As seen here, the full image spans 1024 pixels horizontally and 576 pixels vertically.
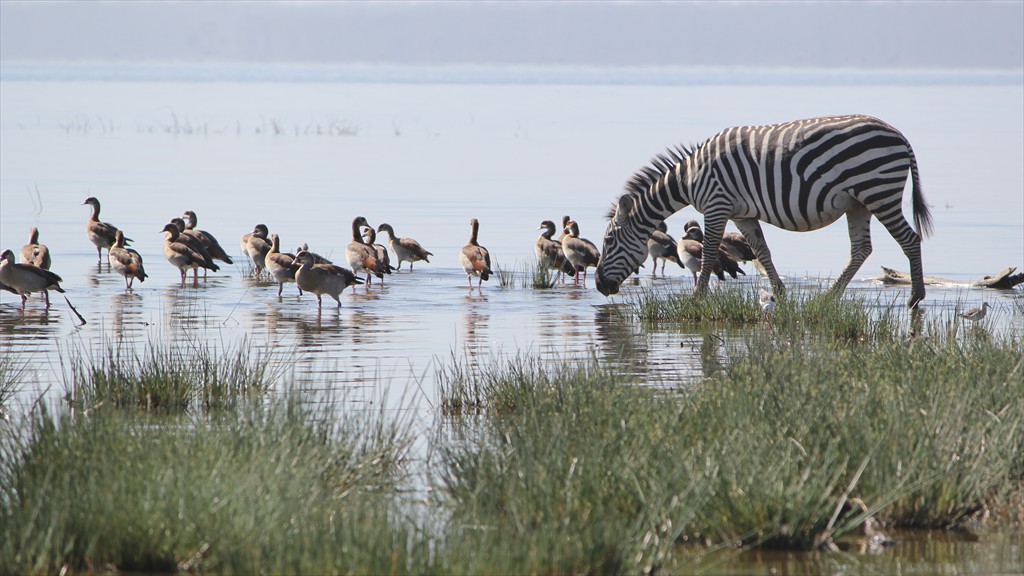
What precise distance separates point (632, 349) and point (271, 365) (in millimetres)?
3720

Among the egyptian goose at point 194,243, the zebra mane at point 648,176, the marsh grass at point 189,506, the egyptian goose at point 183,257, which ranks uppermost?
the zebra mane at point 648,176

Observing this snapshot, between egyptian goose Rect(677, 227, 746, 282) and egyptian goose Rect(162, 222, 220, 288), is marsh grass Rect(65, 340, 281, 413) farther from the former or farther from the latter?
egyptian goose Rect(677, 227, 746, 282)

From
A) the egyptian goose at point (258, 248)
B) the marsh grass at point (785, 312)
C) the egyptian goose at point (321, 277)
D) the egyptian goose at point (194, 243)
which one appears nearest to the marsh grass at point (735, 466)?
the marsh grass at point (785, 312)

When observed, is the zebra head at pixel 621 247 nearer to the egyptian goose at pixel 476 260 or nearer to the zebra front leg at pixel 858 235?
the egyptian goose at pixel 476 260

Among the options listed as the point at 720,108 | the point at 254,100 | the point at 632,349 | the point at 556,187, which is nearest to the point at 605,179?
the point at 556,187

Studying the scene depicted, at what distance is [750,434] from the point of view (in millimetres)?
8023

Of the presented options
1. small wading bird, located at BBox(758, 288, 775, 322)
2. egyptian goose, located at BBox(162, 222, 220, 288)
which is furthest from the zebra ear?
egyptian goose, located at BBox(162, 222, 220, 288)

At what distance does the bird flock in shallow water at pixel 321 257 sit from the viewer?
18375mm

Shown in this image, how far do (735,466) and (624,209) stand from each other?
11.5m

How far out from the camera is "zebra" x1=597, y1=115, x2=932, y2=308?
17.3m

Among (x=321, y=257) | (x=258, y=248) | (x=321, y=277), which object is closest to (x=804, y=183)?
(x=321, y=277)

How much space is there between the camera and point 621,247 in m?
18.9

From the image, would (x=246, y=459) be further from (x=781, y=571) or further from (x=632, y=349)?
(x=632, y=349)

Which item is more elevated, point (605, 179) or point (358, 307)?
point (605, 179)
